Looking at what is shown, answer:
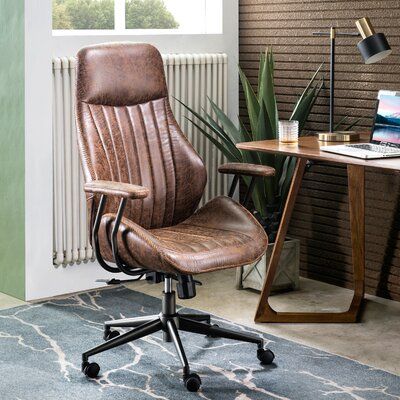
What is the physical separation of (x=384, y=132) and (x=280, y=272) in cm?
93

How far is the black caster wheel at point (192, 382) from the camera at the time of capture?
3.18 meters

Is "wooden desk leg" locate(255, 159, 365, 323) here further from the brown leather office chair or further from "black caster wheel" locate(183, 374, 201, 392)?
"black caster wheel" locate(183, 374, 201, 392)

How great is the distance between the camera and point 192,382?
125 inches

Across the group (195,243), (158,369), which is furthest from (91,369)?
(195,243)

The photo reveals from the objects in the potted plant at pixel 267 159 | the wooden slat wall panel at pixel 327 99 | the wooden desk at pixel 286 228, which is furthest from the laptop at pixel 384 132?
the potted plant at pixel 267 159

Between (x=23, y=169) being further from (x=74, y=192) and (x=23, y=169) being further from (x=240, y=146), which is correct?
(x=240, y=146)

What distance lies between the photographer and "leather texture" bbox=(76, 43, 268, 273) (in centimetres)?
344

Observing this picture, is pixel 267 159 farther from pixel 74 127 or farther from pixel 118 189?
pixel 118 189

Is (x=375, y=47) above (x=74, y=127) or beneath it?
above

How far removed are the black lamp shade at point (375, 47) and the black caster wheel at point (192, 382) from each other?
1.45 metres

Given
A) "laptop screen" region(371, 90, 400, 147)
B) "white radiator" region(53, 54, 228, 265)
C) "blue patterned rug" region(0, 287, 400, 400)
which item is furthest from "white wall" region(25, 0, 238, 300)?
"laptop screen" region(371, 90, 400, 147)

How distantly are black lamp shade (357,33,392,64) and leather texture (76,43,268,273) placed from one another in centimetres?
79

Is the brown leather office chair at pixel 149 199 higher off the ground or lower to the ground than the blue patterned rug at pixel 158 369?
higher

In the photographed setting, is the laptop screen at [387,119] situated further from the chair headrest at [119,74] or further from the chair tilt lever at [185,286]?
the chair tilt lever at [185,286]
